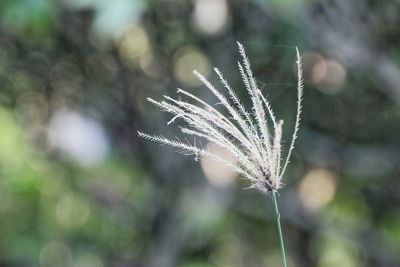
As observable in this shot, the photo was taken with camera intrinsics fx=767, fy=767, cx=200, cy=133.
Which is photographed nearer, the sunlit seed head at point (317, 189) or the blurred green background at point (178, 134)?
the blurred green background at point (178, 134)

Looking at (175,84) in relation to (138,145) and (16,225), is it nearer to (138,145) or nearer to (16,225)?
(138,145)

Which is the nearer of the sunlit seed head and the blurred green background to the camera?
the blurred green background

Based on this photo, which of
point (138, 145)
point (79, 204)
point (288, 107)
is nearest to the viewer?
point (288, 107)

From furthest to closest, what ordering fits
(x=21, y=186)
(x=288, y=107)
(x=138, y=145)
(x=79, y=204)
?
(x=138, y=145) → (x=79, y=204) → (x=288, y=107) → (x=21, y=186)

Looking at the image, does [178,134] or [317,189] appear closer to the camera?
[178,134]

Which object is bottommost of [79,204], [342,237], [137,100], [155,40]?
[342,237]

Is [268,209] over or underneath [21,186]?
underneath

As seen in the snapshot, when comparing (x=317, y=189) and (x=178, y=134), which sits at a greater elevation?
(x=178, y=134)

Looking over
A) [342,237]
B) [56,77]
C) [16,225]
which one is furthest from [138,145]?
[342,237]
